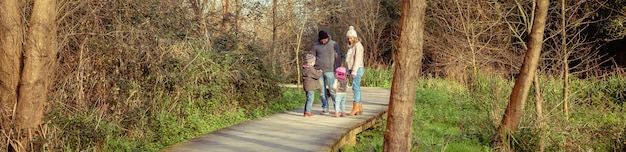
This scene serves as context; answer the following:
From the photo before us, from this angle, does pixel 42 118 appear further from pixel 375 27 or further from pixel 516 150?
pixel 375 27

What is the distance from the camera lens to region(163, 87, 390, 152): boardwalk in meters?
8.27

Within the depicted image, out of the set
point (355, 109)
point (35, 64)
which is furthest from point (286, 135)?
point (35, 64)

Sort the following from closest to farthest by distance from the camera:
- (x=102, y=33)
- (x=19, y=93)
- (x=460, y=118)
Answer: (x=19, y=93) < (x=102, y=33) < (x=460, y=118)

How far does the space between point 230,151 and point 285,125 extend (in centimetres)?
277

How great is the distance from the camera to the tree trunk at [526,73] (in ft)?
33.4

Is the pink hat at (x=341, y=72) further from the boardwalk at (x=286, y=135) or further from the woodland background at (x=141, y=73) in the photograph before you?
the woodland background at (x=141, y=73)

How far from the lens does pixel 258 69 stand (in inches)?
577

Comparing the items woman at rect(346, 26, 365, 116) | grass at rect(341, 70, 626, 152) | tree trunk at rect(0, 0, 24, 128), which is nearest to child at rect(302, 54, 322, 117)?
woman at rect(346, 26, 365, 116)

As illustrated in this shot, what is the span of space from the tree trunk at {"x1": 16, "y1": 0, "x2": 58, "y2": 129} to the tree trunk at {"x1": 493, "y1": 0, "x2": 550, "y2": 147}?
6.23 metres

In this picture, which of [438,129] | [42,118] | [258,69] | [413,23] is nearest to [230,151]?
[42,118]

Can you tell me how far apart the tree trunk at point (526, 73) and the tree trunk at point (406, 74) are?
3679mm

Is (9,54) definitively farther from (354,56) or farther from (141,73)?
(354,56)

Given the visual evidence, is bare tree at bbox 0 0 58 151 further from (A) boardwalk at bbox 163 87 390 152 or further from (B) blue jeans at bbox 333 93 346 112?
(B) blue jeans at bbox 333 93 346 112

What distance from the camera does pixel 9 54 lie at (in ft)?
24.0
